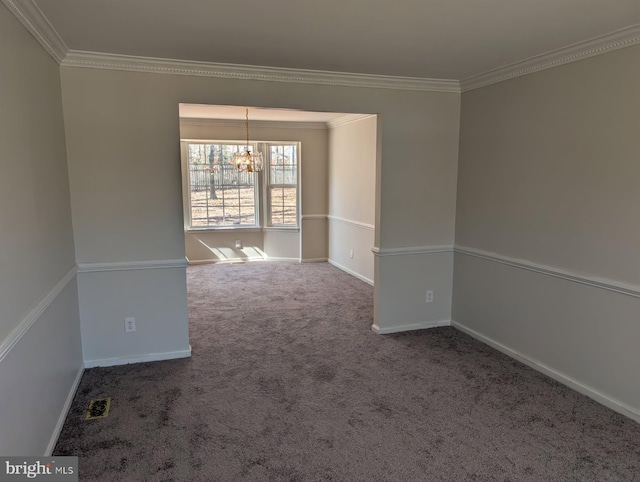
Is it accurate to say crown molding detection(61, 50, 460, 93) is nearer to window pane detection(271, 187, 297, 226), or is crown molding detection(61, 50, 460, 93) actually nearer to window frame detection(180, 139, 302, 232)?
window frame detection(180, 139, 302, 232)

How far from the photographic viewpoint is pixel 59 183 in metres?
2.86

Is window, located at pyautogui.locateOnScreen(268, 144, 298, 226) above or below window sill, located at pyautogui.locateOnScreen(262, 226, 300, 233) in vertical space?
above

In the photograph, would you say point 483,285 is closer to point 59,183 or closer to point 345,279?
point 345,279

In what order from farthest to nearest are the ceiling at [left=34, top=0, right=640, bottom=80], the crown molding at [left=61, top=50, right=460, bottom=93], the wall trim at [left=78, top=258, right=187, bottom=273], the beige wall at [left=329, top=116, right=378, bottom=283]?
the beige wall at [left=329, top=116, right=378, bottom=283] < the wall trim at [left=78, top=258, right=187, bottom=273] < the crown molding at [left=61, top=50, right=460, bottom=93] < the ceiling at [left=34, top=0, right=640, bottom=80]

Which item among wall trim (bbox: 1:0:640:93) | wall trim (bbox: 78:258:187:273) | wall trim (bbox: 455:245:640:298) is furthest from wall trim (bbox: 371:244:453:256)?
wall trim (bbox: 78:258:187:273)

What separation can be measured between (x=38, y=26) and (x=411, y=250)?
3.23 meters

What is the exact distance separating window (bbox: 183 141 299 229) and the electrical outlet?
13.7 ft

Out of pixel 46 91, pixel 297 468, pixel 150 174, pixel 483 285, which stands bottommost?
pixel 297 468

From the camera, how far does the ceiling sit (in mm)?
2184

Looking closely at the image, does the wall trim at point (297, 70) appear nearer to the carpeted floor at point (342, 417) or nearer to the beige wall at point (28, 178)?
the beige wall at point (28, 178)

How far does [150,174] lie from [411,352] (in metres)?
2.59

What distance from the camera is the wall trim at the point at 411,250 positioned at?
13.2 feet

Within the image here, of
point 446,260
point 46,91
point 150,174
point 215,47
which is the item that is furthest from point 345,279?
point 46,91

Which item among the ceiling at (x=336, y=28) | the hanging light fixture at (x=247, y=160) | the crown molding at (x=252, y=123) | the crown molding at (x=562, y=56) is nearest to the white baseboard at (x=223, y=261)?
the hanging light fixture at (x=247, y=160)
